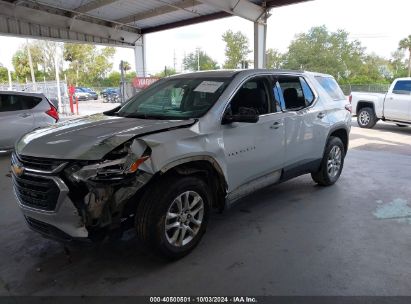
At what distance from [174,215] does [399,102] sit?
430 inches

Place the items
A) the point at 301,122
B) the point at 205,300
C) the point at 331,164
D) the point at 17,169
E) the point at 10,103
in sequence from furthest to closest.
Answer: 1. the point at 10,103
2. the point at 331,164
3. the point at 301,122
4. the point at 17,169
5. the point at 205,300

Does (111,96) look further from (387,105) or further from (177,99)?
(177,99)

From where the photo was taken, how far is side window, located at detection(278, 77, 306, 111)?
448cm

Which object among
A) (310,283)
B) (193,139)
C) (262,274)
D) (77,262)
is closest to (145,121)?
(193,139)

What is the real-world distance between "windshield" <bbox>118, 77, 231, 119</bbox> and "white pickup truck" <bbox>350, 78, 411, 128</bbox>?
975 centimetres

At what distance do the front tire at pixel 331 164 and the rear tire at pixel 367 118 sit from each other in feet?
26.1

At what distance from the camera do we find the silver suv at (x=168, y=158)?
2770 millimetres

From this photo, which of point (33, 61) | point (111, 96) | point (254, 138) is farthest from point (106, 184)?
point (33, 61)

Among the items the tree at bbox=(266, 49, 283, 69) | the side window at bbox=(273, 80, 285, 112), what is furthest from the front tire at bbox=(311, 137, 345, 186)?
the tree at bbox=(266, 49, 283, 69)

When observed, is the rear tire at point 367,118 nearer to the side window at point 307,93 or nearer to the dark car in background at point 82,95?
the side window at point 307,93

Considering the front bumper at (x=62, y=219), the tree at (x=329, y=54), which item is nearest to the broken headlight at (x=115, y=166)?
the front bumper at (x=62, y=219)

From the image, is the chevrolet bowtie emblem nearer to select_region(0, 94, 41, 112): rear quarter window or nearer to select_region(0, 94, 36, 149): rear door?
select_region(0, 94, 36, 149): rear door

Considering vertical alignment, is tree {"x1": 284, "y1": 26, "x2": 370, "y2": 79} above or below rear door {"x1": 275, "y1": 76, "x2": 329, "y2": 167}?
above

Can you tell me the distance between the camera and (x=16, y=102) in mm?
8172
